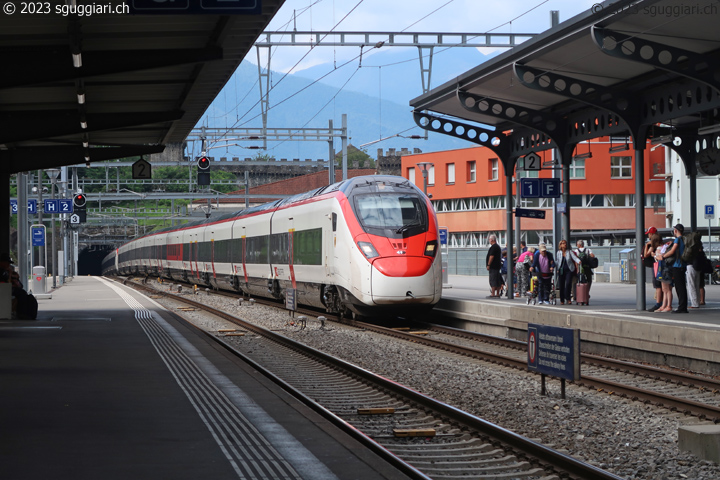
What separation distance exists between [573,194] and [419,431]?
2135 inches

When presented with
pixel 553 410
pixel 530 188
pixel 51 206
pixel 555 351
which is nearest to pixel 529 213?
pixel 530 188

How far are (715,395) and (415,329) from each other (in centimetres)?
994

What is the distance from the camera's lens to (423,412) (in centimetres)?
948

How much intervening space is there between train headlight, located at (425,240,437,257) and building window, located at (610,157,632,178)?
→ 142 feet

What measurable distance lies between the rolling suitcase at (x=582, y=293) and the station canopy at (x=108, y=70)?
9.03 metres

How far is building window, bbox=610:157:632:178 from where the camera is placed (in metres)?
59.6

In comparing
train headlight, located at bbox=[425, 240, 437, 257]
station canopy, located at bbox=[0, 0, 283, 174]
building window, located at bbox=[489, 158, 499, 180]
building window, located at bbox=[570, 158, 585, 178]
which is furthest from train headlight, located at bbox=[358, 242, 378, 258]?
building window, located at bbox=[570, 158, 585, 178]

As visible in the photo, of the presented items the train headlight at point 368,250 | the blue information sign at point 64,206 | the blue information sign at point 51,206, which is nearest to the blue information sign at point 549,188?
the train headlight at point 368,250

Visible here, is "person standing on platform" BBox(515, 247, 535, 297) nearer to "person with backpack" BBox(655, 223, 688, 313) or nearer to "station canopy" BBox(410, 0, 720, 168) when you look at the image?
"station canopy" BBox(410, 0, 720, 168)

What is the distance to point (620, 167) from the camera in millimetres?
59656

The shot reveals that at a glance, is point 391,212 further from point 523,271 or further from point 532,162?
point 523,271

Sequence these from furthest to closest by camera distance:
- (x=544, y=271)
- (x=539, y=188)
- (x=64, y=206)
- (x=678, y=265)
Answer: (x=64, y=206) → (x=539, y=188) → (x=544, y=271) → (x=678, y=265)

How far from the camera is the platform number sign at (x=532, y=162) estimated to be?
21989 millimetres

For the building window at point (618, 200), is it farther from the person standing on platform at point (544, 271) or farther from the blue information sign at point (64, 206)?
the person standing on platform at point (544, 271)
